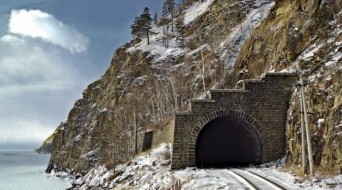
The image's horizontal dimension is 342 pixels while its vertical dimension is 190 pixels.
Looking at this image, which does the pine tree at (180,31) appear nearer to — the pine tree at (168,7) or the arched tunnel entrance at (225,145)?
the pine tree at (168,7)

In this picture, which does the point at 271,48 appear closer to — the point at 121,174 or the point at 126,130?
the point at 121,174

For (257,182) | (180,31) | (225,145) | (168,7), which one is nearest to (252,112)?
(225,145)

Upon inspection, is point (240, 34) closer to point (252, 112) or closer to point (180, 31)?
point (180, 31)

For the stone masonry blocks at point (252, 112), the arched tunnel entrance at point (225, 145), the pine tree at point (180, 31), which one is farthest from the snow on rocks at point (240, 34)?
the stone masonry blocks at point (252, 112)

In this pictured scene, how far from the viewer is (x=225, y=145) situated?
4203 centimetres

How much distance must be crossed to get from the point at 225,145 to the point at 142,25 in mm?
83948

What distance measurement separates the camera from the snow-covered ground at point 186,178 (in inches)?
829

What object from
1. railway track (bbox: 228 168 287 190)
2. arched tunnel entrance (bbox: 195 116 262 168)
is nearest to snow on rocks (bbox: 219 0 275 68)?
arched tunnel entrance (bbox: 195 116 262 168)

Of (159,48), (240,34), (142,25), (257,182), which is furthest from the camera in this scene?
(142,25)

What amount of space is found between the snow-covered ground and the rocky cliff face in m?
2.56

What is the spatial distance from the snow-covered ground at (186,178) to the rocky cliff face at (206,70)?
2556 millimetres

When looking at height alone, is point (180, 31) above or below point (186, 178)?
above

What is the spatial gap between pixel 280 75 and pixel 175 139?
33.1 feet

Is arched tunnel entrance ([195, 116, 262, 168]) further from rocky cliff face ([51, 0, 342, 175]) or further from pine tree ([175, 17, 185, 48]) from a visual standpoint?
pine tree ([175, 17, 185, 48])
